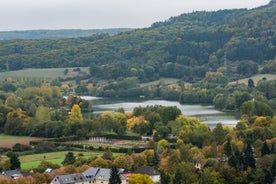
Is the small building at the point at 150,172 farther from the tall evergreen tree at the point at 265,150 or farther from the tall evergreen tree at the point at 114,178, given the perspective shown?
the tall evergreen tree at the point at 265,150

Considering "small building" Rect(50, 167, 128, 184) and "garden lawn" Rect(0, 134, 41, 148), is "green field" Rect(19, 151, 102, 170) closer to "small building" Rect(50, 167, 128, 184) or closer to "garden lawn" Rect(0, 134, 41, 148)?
"garden lawn" Rect(0, 134, 41, 148)

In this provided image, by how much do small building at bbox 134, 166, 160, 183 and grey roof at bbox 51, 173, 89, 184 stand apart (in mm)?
3849

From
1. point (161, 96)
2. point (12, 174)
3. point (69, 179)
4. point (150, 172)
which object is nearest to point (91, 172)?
point (69, 179)

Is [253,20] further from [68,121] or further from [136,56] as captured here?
[68,121]

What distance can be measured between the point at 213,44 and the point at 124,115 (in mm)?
89101

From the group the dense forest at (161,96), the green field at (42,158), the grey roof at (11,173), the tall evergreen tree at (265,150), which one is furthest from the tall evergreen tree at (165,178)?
the green field at (42,158)

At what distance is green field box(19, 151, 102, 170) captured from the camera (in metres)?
55.7

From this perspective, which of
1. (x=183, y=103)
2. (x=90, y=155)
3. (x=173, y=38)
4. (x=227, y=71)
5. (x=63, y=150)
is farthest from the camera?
(x=173, y=38)

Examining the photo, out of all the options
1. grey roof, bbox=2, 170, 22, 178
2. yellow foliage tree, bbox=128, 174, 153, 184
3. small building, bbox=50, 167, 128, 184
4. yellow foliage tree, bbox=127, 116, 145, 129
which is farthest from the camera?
yellow foliage tree, bbox=127, 116, 145, 129

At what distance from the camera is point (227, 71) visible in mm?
142000

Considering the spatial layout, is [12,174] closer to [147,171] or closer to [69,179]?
[69,179]

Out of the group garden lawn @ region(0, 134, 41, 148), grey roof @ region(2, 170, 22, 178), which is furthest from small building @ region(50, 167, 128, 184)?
garden lawn @ region(0, 134, 41, 148)

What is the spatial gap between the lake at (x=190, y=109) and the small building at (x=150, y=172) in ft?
82.1

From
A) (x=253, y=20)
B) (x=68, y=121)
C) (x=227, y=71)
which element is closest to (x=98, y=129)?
(x=68, y=121)
